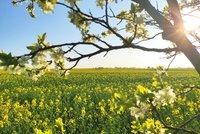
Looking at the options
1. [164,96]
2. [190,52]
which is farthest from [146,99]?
[190,52]

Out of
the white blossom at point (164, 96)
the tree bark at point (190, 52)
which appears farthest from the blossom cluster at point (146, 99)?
the tree bark at point (190, 52)

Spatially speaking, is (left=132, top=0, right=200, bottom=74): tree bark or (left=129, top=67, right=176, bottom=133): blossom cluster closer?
(left=129, top=67, right=176, bottom=133): blossom cluster

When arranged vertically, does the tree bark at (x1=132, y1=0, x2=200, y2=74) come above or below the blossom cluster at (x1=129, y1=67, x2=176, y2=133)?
above

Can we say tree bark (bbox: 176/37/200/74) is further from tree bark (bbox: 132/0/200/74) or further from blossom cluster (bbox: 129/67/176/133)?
blossom cluster (bbox: 129/67/176/133)

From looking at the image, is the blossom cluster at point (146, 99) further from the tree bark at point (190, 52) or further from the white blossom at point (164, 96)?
the tree bark at point (190, 52)

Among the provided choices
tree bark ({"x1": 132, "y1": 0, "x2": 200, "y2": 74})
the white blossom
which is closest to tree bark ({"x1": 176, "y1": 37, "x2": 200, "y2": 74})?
tree bark ({"x1": 132, "y1": 0, "x2": 200, "y2": 74})

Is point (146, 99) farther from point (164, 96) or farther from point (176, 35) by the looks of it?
point (176, 35)

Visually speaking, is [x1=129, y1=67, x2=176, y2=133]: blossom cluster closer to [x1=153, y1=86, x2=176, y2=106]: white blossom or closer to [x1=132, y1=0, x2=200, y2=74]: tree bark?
[x1=153, y1=86, x2=176, y2=106]: white blossom

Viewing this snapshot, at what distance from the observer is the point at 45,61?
2.46m

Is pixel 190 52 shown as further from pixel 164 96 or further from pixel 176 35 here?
pixel 164 96

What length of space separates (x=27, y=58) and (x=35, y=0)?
3.12 feet

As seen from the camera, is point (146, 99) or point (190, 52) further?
point (190, 52)

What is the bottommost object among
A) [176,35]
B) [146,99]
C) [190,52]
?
[146,99]

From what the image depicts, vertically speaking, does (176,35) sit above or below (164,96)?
above
